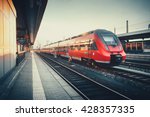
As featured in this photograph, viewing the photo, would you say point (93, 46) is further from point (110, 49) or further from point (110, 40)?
point (110, 49)

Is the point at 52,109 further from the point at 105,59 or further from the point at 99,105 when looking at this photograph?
the point at 105,59

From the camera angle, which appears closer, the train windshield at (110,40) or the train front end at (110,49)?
the train front end at (110,49)

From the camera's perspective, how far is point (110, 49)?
12977 millimetres

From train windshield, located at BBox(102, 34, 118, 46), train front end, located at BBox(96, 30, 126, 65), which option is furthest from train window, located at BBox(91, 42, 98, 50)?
train windshield, located at BBox(102, 34, 118, 46)

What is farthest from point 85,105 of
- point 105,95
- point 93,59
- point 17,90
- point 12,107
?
point 93,59

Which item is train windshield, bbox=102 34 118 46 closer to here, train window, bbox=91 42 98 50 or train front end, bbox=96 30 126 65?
train front end, bbox=96 30 126 65

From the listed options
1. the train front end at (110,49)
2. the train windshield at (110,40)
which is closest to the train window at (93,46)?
the train front end at (110,49)

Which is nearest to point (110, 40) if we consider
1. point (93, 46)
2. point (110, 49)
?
point (110, 49)

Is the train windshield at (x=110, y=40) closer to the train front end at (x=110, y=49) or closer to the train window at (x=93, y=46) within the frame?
the train front end at (x=110, y=49)

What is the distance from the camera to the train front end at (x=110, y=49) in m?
12.8

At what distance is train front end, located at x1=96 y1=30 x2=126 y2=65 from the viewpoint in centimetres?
1277

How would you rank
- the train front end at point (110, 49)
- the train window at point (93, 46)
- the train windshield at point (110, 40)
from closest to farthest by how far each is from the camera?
the train front end at point (110, 49) < the train windshield at point (110, 40) < the train window at point (93, 46)

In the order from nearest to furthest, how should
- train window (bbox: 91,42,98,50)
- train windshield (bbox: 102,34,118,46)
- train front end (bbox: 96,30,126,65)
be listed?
train front end (bbox: 96,30,126,65), train windshield (bbox: 102,34,118,46), train window (bbox: 91,42,98,50)

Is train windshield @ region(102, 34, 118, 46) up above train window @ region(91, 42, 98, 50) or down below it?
above
